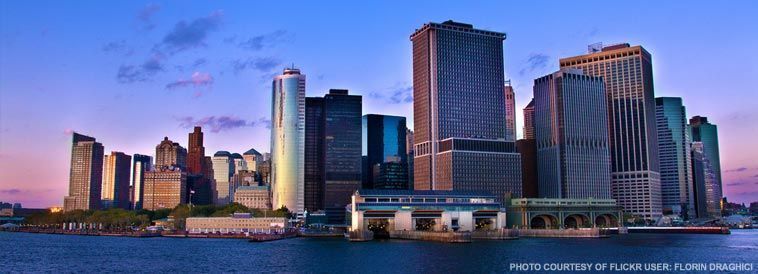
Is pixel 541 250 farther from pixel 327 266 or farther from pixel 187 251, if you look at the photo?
pixel 187 251

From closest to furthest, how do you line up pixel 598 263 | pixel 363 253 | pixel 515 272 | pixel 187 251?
pixel 515 272 < pixel 598 263 < pixel 363 253 < pixel 187 251

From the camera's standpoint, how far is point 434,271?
10606cm

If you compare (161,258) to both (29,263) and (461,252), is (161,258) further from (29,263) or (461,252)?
(461,252)

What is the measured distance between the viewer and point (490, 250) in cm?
15062

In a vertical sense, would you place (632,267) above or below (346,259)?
below

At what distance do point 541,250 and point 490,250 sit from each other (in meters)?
10.6

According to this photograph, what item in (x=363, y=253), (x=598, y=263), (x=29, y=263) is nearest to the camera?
(x=598, y=263)

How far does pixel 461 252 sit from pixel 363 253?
2000 cm

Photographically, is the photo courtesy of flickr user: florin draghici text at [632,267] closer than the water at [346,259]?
Yes

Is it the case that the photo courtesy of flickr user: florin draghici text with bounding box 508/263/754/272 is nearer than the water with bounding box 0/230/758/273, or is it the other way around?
the photo courtesy of flickr user: florin draghici text with bounding box 508/263/754/272

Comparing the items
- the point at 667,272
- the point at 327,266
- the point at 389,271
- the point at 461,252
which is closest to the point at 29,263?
the point at 327,266

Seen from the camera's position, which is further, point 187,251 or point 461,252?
point 187,251

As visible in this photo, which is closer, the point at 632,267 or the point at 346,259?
the point at 632,267

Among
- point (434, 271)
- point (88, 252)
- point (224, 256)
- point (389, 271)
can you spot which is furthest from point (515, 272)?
point (88, 252)
